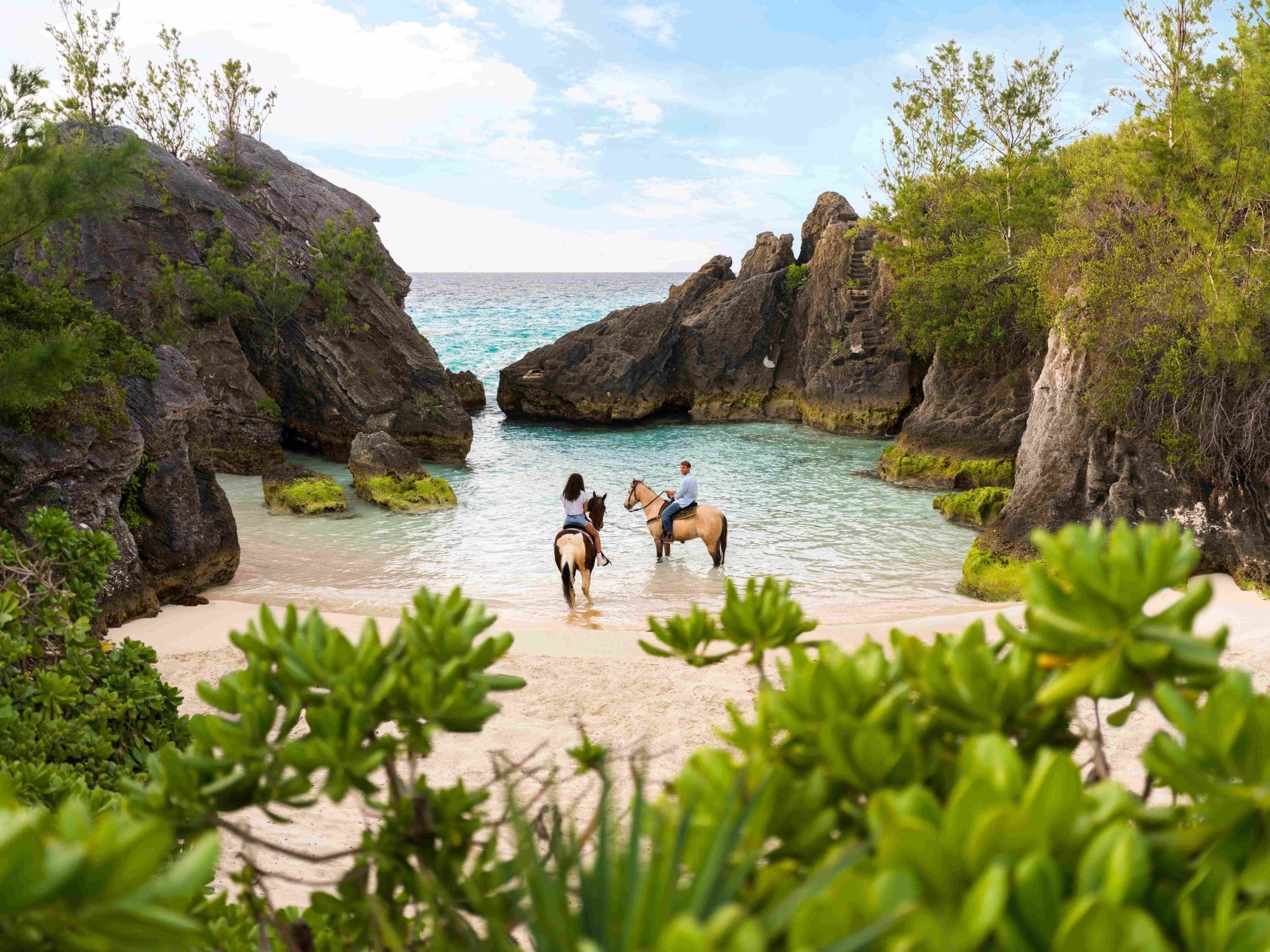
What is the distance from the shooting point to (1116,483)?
11883 mm

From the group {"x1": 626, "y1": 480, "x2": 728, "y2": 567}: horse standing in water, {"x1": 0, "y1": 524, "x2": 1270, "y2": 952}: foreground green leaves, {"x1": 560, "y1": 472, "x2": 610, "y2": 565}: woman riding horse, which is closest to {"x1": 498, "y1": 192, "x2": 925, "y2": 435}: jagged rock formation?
{"x1": 626, "y1": 480, "x2": 728, "y2": 567}: horse standing in water

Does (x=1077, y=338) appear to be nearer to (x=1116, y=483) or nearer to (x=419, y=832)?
(x=1116, y=483)

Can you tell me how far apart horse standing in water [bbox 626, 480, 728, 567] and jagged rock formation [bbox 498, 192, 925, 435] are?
16.9m

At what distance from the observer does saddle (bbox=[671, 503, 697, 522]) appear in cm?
1394

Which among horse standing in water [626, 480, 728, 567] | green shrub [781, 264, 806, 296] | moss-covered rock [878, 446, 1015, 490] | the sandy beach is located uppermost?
green shrub [781, 264, 806, 296]

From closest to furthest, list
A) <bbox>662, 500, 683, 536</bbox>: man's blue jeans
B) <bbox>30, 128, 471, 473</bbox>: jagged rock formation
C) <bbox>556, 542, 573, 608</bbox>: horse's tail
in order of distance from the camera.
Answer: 1. <bbox>556, 542, 573, 608</bbox>: horse's tail
2. <bbox>662, 500, 683, 536</bbox>: man's blue jeans
3. <bbox>30, 128, 471, 473</bbox>: jagged rock formation

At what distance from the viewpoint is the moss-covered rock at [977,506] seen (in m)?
16.4

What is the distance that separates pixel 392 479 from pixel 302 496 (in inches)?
82.1

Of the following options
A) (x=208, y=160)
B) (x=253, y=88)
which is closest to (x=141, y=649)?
(x=208, y=160)

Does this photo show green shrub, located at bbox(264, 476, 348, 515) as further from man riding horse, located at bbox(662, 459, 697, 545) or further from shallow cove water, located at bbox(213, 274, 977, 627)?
man riding horse, located at bbox(662, 459, 697, 545)

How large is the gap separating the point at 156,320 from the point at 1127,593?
24.7m

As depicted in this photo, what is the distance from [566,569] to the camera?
11.6 metres

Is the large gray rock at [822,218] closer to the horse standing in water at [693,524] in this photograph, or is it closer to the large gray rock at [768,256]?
the large gray rock at [768,256]

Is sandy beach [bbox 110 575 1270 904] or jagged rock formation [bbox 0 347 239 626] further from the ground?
jagged rock formation [bbox 0 347 239 626]
